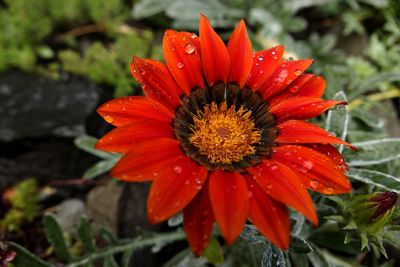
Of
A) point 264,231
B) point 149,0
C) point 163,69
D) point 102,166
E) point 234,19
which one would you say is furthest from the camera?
point 234,19

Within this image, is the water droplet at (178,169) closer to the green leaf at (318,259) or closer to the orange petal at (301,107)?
the orange petal at (301,107)

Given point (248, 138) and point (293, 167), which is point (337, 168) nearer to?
point (293, 167)

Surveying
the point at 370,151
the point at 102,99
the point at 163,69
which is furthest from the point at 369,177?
the point at 102,99

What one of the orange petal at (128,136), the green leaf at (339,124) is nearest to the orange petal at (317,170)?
the orange petal at (128,136)

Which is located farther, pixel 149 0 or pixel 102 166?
pixel 149 0

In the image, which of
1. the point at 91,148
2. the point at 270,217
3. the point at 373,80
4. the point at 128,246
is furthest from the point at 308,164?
the point at 373,80

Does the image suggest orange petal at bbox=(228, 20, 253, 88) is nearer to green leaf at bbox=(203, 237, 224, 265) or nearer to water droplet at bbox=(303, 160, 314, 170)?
water droplet at bbox=(303, 160, 314, 170)

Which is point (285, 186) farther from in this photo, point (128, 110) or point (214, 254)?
point (214, 254)
